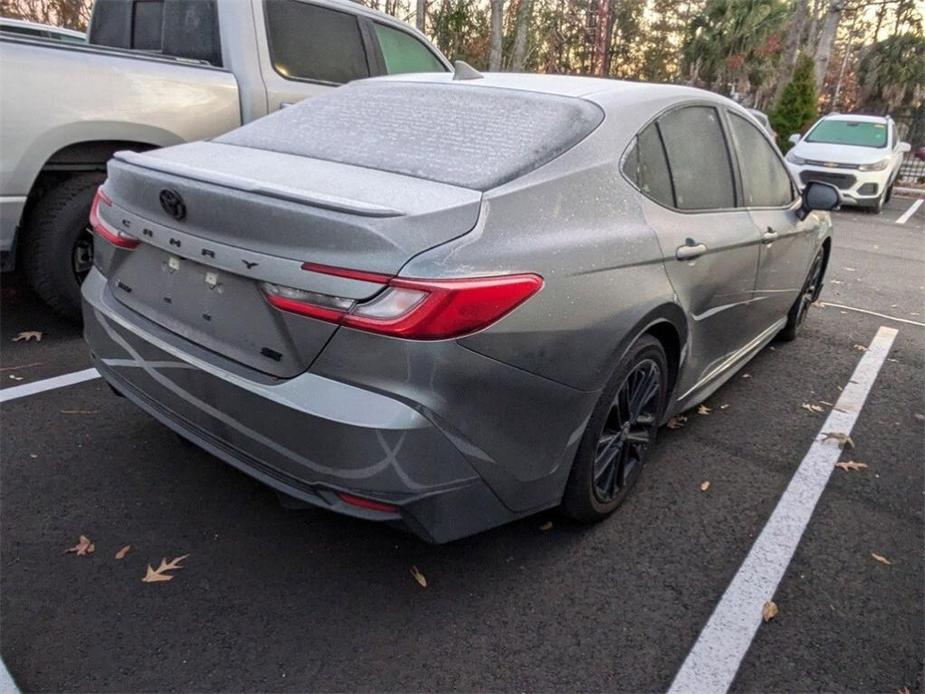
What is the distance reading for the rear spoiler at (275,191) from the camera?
6.30 ft

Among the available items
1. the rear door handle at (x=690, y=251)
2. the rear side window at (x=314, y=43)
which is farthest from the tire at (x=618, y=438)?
the rear side window at (x=314, y=43)

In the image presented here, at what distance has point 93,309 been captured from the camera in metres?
2.58

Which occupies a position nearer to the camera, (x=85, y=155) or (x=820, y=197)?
(x=85, y=155)

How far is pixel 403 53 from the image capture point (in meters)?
5.91

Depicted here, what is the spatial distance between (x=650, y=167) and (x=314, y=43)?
3382 millimetres

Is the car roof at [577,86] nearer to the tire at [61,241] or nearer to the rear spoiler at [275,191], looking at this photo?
the rear spoiler at [275,191]

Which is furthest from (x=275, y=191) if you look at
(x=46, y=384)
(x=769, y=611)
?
(x=46, y=384)

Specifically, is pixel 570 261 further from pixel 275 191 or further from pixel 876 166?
pixel 876 166

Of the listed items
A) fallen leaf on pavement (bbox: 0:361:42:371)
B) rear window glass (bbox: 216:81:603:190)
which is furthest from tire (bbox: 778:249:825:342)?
fallen leaf on pavement (bbox: 0:361:42:371)

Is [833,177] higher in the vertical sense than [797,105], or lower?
lower

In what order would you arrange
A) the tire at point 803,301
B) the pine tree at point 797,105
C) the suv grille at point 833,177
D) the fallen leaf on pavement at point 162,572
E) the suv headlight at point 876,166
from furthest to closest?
the pine tree at point 797,105 → the suv grille at point 833,177 → the suv headlight at point 876,166 → the tire at point 803,301 → the fallen leaf on pavement at point 162,572

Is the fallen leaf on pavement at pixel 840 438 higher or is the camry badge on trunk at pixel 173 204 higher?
the camry badge on trunk at pixel 173 204

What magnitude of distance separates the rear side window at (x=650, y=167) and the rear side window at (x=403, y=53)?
11.6 ft

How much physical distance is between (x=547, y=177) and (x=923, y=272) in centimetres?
816
